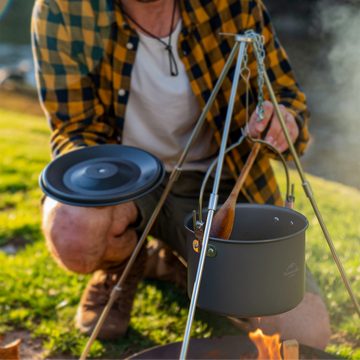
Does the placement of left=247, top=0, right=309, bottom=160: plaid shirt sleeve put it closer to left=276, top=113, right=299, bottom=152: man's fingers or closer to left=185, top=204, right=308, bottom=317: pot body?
left=276, top=113, right=299, bottom=152: man's fingers

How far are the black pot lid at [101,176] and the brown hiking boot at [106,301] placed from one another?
0.62m

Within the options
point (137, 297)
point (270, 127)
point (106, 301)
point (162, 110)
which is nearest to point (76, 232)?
point (106, 301)

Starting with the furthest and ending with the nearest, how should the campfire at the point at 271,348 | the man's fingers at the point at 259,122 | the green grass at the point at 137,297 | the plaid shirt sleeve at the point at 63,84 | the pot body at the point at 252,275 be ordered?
the green grass at the point at 137,297 → the plaid shirt sleeve at the point at 63,84 → the man's fingers at the point at 259,122 → the campfire at the point at 271,348 → the pot body at the point at 252,275

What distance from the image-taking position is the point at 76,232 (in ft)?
7.14

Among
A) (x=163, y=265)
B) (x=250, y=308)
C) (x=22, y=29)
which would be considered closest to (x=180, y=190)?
(x=163, y=265)

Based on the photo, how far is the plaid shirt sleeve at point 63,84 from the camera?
2.28m

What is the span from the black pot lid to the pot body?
27 centimetres

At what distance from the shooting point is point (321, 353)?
74.2 inches

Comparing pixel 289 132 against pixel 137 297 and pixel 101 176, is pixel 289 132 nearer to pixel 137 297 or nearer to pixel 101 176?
A: pixel 101 176

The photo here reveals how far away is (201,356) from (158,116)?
0.90 m

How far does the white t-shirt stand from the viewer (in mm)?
2295

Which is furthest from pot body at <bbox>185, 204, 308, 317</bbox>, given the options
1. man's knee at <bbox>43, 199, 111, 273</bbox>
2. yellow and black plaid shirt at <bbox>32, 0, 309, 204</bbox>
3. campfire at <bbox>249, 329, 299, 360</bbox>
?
yellow and black plaid shirt at <bbox>32, 0, 309, 204</bbox>

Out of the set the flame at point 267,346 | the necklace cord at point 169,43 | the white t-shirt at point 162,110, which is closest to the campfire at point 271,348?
the flame at point 267,346

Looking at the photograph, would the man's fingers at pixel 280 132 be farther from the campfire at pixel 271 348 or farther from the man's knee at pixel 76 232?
the man's knee at pixel 76 232
